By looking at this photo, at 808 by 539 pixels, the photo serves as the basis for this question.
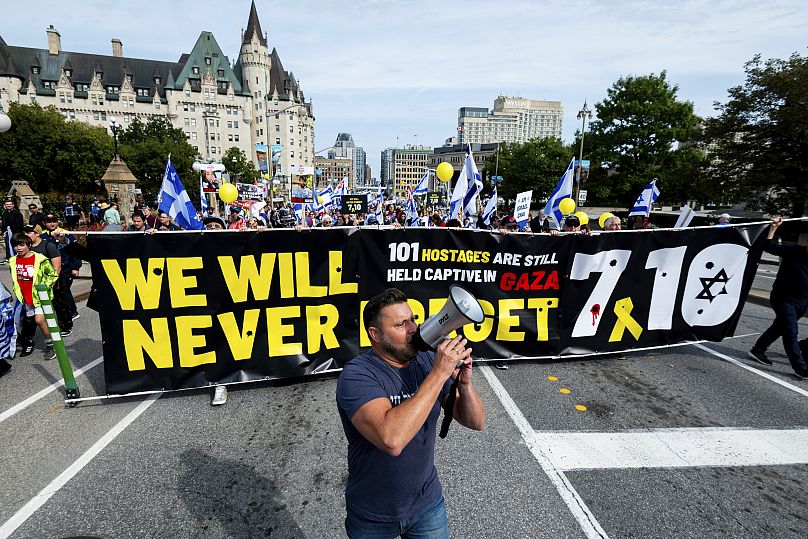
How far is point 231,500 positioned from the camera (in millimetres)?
3311

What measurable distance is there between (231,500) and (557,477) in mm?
2691

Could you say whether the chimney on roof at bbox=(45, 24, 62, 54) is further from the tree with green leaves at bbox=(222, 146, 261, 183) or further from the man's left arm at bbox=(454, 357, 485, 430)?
the man's left arm at bbox=(454, 357, 485, 430)

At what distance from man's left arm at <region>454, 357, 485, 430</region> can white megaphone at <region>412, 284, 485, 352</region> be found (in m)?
0.30

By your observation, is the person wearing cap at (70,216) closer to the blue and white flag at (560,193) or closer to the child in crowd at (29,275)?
the child in crowd at (29,275)

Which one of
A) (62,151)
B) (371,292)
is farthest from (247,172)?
(371,292)

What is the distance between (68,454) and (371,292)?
3473 mm

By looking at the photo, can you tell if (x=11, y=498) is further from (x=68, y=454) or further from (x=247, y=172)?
(x=247, y=172)

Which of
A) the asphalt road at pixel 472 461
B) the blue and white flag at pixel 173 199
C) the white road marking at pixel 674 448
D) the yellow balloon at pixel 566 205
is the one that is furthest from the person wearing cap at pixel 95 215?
the white road marking at pixel 674 448

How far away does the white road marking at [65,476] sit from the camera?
3083mm

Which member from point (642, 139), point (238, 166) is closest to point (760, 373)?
point (642, 139)

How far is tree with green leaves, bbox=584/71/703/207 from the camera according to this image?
36.6 meters

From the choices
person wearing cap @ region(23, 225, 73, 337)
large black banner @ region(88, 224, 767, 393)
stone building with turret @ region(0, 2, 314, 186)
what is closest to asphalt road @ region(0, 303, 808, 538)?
large black banner @ region(88, 224, 767, 393)

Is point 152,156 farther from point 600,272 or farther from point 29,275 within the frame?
point 600,272

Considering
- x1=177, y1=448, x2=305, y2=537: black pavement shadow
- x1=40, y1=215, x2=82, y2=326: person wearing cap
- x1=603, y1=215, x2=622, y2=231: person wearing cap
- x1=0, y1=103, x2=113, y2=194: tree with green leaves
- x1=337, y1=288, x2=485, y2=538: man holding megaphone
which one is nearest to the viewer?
x1=337, y1=288, x2=485, y2=538: man holding megaphone
